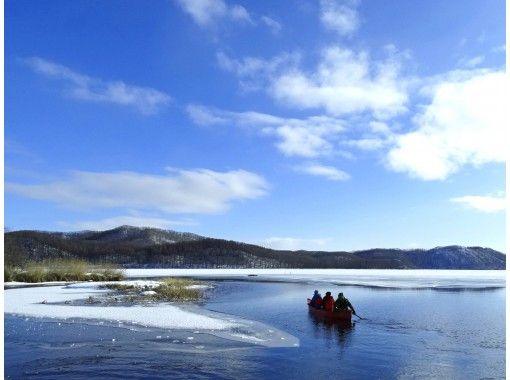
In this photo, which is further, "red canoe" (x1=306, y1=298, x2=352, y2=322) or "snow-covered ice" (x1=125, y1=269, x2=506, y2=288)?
"snow-covered ice" (x1=125, y1=269, x2=506, y2=288)

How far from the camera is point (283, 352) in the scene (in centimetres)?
998

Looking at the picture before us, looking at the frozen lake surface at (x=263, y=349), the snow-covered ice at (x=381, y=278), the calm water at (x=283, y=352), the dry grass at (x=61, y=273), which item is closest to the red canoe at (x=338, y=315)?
the calm water at (x=283, y=352)

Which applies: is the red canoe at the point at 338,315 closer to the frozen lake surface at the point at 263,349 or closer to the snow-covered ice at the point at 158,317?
the frozen lake surface at the point at 263,349

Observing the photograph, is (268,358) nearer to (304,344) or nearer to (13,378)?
(304,344)

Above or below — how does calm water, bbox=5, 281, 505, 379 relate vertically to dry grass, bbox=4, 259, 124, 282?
below

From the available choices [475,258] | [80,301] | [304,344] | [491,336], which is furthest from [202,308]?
[475,258]

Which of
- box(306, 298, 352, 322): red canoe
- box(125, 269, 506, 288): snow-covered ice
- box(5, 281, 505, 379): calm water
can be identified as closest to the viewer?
box(5, 281, 505, 379): calm water

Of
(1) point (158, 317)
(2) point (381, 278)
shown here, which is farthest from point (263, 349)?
(2) point (381, 278)

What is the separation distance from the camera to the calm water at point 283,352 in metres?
8.34

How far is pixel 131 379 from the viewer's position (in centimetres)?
783

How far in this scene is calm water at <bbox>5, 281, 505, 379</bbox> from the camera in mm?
8344

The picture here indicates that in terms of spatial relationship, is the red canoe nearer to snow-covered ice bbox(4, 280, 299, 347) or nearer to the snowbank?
snow-covered ice bbox(4, 280, 299, 347)

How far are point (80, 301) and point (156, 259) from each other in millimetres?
107389

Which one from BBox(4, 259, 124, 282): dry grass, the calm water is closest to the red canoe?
the calm water
